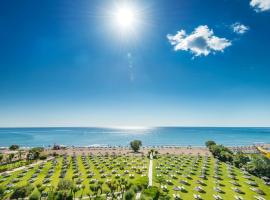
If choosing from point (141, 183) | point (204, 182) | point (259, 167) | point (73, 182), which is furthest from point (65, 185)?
point (259, 167)

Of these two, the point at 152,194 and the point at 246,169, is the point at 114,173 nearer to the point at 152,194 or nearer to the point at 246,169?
the point at 152,194

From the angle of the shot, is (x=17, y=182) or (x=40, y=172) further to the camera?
(x=40, y=172)

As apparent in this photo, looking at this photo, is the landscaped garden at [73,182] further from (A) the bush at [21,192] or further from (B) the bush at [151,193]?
(B) the bush at [151,193]

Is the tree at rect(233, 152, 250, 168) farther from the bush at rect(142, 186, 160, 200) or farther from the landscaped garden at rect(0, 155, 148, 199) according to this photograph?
the bush at rect(142, 186, 160, 200)

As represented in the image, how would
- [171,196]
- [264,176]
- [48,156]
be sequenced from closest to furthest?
[171,196] < [264,176] < [48,156]

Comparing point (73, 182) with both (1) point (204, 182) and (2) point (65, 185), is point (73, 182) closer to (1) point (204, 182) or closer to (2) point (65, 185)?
(2) point (65, 185)

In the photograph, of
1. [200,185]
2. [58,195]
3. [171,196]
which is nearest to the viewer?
[58,195]

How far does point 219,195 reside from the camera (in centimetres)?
2658

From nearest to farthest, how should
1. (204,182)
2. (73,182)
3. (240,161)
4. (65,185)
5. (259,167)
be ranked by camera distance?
1. (65,185)
2. (73,182)
3. (204,182)
4. (259,167)
5. (240,161)

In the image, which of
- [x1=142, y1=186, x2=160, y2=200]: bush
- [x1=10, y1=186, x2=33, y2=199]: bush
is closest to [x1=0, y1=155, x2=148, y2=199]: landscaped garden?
[x1=10, y1=186, x2=33, y2=199]: bush

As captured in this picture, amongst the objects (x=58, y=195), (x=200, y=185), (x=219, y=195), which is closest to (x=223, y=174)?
(x=200, y=185)

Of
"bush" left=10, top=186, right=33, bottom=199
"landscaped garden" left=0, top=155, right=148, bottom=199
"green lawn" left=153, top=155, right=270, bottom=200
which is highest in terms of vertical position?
"bush" left=10, top=186, right=33, bottom=199

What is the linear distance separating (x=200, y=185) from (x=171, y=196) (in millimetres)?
8076

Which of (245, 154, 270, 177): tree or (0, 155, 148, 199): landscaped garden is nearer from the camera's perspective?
(0, 155, 148, 199): landscaped garden
